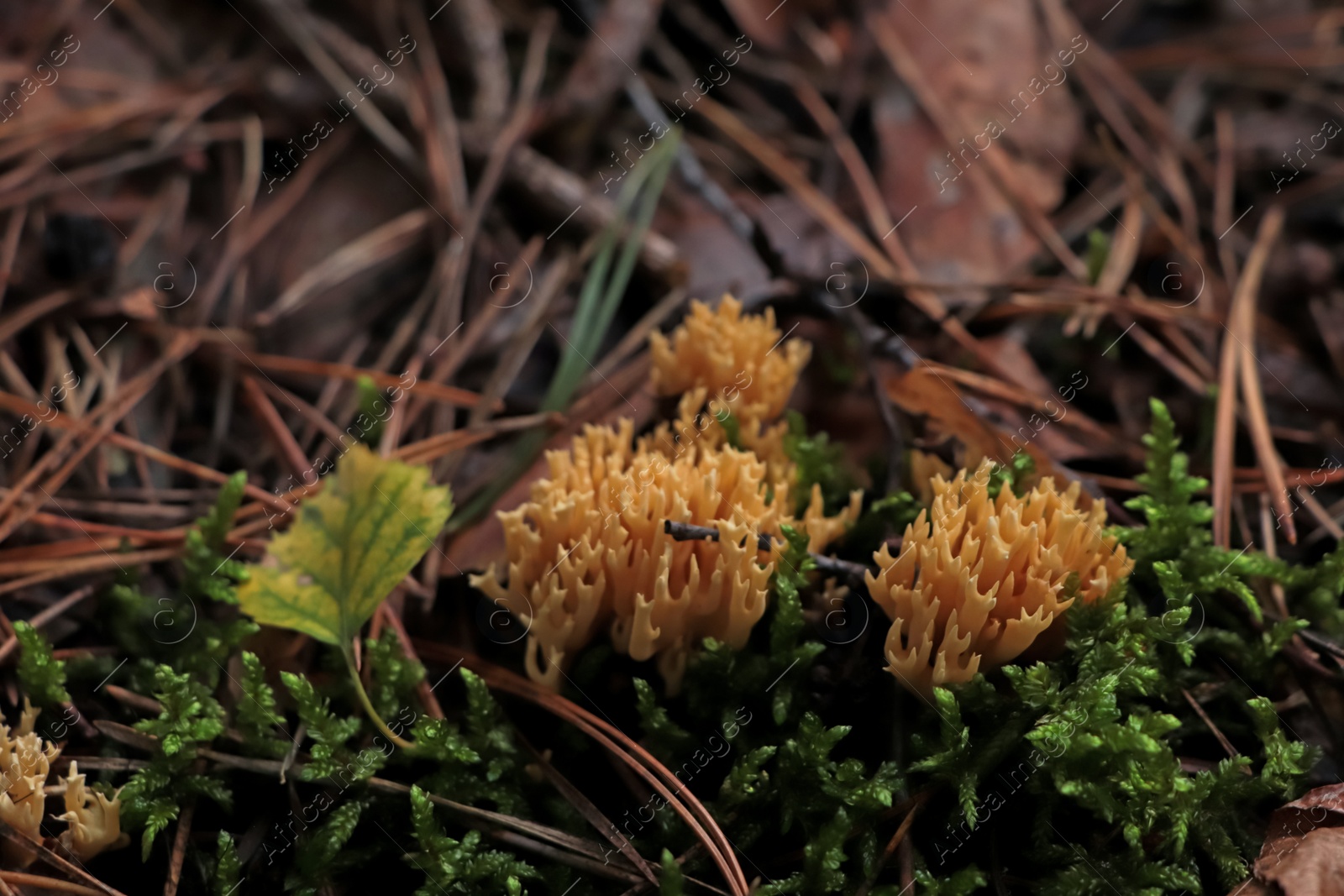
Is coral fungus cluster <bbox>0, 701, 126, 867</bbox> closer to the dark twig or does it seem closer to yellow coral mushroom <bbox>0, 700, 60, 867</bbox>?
yellow coral mushroom <bbox>0, 700, 60, 867</bbox>

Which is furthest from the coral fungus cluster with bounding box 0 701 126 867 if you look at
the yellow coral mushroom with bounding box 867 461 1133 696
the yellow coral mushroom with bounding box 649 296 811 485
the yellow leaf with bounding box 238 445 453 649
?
the yellow coral mushroom with bounding box 867 461 1133 696

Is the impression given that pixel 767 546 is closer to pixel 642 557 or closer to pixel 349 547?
pixel 642 557

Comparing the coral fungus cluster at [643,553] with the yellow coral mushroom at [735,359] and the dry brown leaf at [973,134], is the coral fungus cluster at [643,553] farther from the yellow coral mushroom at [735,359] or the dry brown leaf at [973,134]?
the dry brown leaf at [973,134]

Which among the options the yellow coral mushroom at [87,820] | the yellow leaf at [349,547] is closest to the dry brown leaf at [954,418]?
the yellow leaf at [349,547]

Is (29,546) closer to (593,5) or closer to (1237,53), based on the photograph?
(593,5)

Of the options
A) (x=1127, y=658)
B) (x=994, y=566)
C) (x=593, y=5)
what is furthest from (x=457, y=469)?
(x=593, y=5)

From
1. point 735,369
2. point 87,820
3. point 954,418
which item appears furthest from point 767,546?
point 87,820
